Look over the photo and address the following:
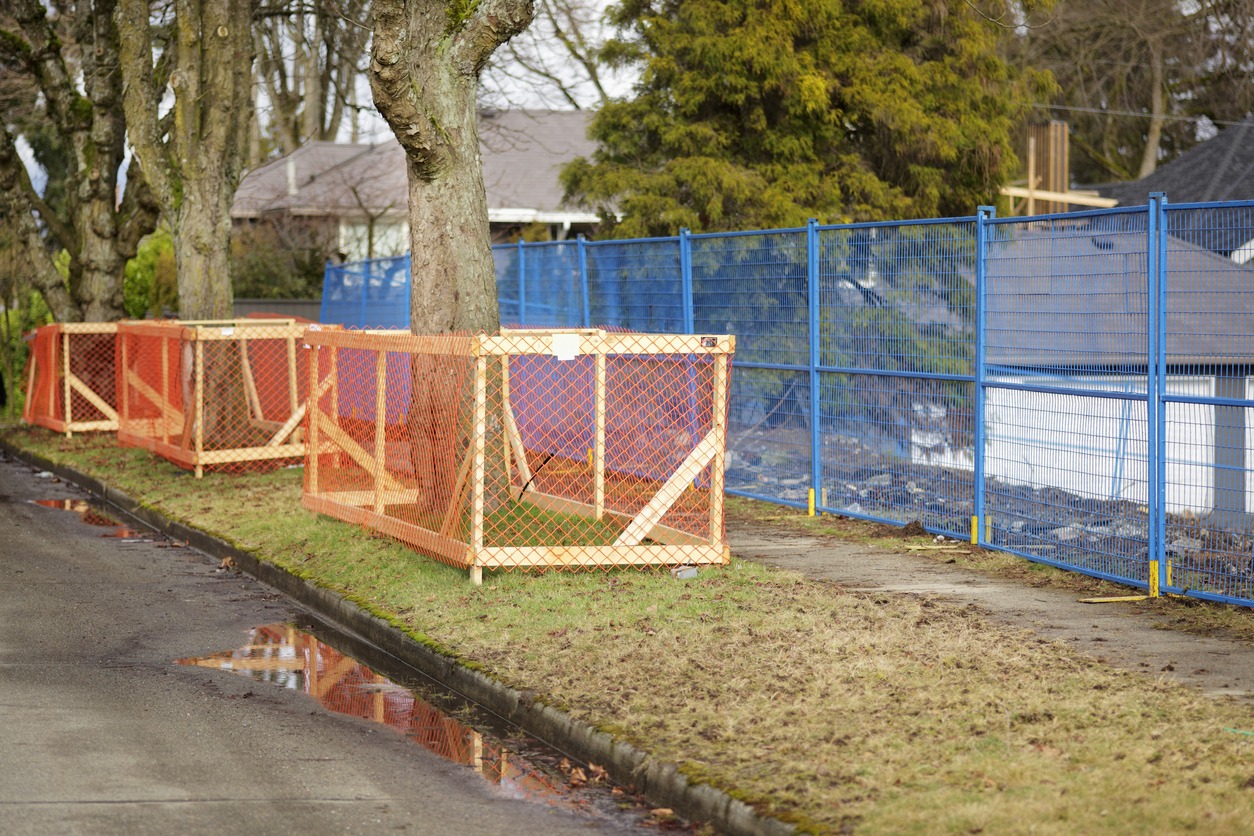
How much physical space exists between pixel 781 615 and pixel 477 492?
213cm

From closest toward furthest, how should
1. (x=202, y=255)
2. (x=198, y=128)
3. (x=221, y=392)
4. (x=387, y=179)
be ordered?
(x=221, y=392), (x=198, y=128), (x=202, y=255), (x=387, y=179)

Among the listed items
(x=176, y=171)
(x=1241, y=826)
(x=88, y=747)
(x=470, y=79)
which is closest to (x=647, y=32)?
(x=176, y=171)

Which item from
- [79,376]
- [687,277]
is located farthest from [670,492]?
[79,376]

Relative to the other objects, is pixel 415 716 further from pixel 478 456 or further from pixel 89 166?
pixel 89 166

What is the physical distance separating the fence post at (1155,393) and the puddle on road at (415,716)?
438 centimetres

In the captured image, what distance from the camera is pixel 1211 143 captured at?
3466 cm

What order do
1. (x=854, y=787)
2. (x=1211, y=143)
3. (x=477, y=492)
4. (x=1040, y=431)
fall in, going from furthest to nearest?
(x=1211, y=143) < (x=1040, y=431) < (x=477, y=492) < (x=854, y=787)

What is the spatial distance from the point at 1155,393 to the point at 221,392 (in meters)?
10.4

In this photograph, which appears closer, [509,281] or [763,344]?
[763,344]

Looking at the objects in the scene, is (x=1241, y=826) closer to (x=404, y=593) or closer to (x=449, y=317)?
(x=404, y=593)

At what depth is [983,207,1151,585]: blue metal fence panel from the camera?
9477mm

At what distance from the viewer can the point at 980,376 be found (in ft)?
35.1

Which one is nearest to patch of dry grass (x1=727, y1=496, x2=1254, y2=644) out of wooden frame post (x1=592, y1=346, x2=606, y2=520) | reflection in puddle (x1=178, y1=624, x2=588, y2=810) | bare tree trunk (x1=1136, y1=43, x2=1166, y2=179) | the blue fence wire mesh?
the blue fence wire mesh

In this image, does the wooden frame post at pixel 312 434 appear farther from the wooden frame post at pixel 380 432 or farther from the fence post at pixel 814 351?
the fence post at pixel 814 351
